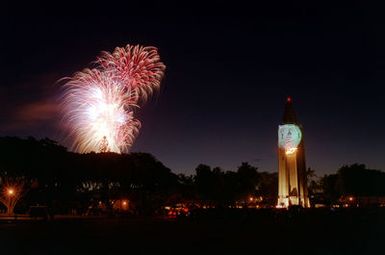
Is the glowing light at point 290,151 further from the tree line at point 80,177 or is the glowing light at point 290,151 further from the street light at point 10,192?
the street light at point 10,192

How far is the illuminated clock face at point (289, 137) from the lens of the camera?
122125mm

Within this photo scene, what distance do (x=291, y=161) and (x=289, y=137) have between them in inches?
245

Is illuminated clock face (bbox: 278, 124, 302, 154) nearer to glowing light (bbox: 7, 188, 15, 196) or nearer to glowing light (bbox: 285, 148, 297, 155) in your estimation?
glowing light (bbox: 285, 148, 297, 155)

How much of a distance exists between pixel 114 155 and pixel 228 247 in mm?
68794

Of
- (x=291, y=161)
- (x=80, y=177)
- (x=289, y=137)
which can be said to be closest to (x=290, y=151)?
(x=291, y=161)

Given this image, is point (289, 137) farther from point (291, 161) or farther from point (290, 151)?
point (291, 161)

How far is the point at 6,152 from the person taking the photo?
268 feet

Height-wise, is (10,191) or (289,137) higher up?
(289,137)

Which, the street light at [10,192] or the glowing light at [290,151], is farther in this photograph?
the glowing light at [290,151]

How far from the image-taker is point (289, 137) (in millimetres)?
122938

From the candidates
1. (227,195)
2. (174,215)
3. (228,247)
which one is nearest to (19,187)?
(174,215)

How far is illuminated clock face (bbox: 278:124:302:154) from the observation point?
12212cm

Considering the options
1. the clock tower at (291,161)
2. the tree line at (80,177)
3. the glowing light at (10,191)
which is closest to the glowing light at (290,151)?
the clock tower at (291,161)

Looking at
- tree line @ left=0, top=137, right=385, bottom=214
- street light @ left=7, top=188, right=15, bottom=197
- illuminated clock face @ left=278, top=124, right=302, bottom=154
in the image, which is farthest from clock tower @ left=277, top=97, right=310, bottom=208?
street light @ left=7, top=188, right=15, bottom=197
